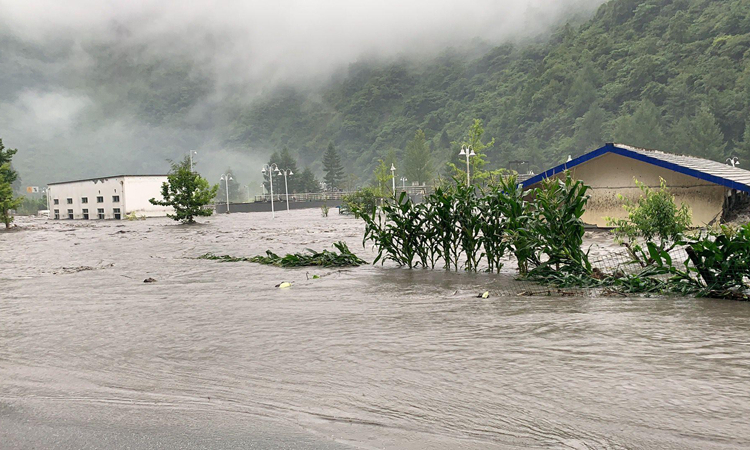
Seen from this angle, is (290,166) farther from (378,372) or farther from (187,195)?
(378,372)

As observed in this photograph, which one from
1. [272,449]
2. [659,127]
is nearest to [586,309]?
[272,449]

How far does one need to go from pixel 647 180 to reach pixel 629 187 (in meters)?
0.61

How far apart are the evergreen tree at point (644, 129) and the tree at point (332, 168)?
256ft

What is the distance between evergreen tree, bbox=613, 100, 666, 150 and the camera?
92.9 metres

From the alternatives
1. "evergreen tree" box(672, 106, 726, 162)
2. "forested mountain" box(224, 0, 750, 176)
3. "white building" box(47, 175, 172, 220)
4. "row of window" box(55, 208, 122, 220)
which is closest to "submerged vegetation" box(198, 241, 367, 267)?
"white building" box(47, 175, 172, 220)

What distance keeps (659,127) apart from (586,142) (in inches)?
887

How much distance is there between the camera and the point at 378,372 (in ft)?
16.4

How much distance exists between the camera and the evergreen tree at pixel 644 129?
92875 millimetres

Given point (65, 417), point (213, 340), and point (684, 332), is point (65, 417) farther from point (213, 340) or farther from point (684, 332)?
point (684, 332)

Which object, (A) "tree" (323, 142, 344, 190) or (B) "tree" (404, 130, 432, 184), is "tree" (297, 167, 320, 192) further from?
(B) "tree" (404, 130, 432, 184)

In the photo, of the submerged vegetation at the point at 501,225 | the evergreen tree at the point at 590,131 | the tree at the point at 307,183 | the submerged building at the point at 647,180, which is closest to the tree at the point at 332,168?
the tree at the point at 307,183

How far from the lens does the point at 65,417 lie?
407 centimetres

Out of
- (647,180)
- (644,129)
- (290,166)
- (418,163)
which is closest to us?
(647,180)

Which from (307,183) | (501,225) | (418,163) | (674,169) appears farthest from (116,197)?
(418,163)
